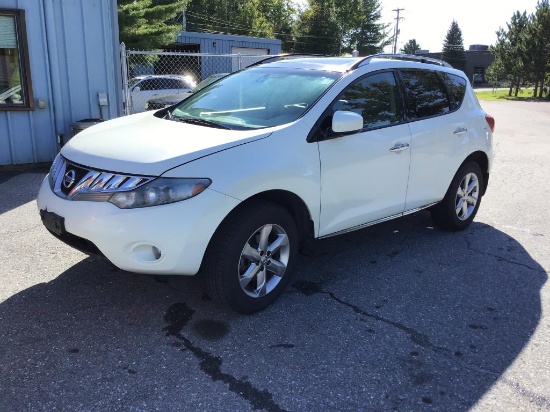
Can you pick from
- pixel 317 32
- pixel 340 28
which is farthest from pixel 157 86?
pixel 340 28

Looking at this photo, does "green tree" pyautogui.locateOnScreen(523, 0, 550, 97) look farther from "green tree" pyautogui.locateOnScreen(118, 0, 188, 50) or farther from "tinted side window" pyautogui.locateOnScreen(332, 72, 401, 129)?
"tinted side window" pyautogui.locateOnScreen(332, 72, 401, 129)

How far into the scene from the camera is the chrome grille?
3000 millimetres

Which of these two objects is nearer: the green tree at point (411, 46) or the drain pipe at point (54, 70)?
the drain pipe at point (54, 70)

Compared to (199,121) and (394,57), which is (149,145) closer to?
(199,121)

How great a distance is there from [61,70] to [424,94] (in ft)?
19.4

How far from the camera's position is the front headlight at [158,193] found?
2.95 m

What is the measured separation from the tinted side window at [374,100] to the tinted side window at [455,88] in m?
0.98

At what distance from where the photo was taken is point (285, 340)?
10.5 feet

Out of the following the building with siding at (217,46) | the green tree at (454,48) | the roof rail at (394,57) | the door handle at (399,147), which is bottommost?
the door handle at (399,147)

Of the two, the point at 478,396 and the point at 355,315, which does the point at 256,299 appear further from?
the point at 478,396

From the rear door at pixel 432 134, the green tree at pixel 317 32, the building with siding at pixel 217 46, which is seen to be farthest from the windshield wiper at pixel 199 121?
the green tree at pixel 317 32

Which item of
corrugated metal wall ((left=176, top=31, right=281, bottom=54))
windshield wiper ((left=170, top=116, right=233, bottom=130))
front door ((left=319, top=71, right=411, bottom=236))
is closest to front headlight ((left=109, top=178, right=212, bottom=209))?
windshield wiper ((left=170, top=116, right=233, bottom=130))

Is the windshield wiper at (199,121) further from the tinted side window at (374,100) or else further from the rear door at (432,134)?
the rear door at (432,134)

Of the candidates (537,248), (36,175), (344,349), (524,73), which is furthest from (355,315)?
(524,73)
